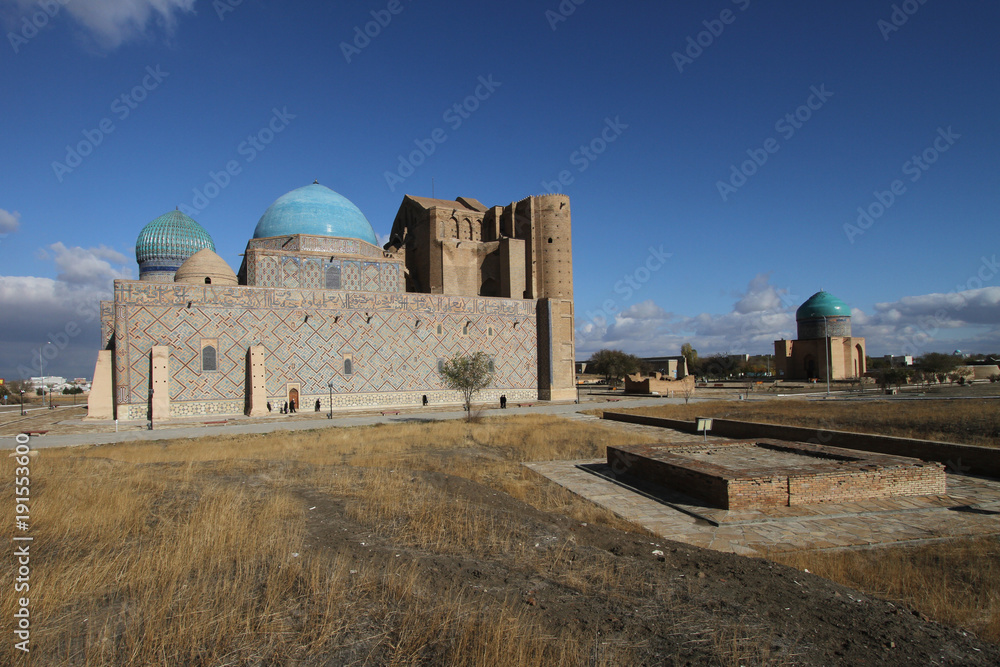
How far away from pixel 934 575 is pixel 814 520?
1.80 m

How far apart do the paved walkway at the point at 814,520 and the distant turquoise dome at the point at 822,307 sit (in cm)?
4331

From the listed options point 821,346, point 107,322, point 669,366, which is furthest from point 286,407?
point 669,366

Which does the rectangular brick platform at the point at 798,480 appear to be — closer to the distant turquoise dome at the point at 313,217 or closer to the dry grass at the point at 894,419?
the dry grass at the point at 894,419

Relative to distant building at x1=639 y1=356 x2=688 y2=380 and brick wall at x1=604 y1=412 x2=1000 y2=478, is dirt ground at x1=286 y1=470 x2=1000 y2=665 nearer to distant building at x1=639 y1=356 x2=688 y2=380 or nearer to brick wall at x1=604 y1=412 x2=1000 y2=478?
brick wall at x1=604 y1=412 x2=1000 y2=478

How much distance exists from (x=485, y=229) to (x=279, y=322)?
14.3 m

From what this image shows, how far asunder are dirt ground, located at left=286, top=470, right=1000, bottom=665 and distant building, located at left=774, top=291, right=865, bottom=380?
4646 cm

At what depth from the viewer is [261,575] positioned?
373 centimetres

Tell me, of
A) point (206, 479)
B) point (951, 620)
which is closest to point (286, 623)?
point (951, 620)

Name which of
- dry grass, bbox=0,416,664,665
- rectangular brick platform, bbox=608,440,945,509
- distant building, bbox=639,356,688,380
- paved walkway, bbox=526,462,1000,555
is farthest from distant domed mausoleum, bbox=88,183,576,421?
distant building, bbox=639,356,688,380

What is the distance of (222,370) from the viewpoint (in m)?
21.6

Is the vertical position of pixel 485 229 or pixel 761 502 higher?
pixel 485 229

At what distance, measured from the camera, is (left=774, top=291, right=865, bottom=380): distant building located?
44.8m

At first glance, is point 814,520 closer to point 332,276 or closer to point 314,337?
point 314,337

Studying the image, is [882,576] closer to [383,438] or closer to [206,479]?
[206,479]
